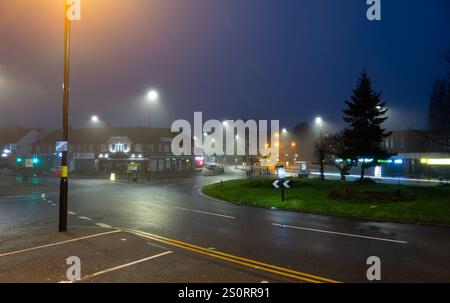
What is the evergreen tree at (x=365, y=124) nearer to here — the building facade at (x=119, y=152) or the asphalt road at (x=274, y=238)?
the asphalt road at (x=274, y=238)

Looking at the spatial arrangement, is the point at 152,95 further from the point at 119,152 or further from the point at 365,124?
the point at 119,152

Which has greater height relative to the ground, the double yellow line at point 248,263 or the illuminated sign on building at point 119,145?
the illuminated sign on building at point 119,145

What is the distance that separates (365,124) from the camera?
3017 cm

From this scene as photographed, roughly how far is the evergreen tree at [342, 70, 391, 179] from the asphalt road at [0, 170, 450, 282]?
51.7ft

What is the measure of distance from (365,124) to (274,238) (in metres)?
22.5

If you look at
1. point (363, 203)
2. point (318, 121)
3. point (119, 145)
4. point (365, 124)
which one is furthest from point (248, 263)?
point (119, 145)

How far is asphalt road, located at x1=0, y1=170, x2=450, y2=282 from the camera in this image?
305 inches

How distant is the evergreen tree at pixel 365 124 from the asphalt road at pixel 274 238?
1575 centimetres

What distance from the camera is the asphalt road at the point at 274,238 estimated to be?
7.74m

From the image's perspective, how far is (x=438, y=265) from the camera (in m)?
8.09

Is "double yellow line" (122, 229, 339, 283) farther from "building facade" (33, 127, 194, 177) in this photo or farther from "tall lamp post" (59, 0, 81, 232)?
"building facade" (33, 127, 194, 177)

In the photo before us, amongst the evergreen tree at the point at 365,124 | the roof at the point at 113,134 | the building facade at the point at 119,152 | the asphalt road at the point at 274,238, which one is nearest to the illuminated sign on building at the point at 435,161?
the evergreen tree at the point at 365,124

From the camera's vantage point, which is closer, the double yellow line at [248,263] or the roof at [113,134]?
the double yellow line at [248,263]
